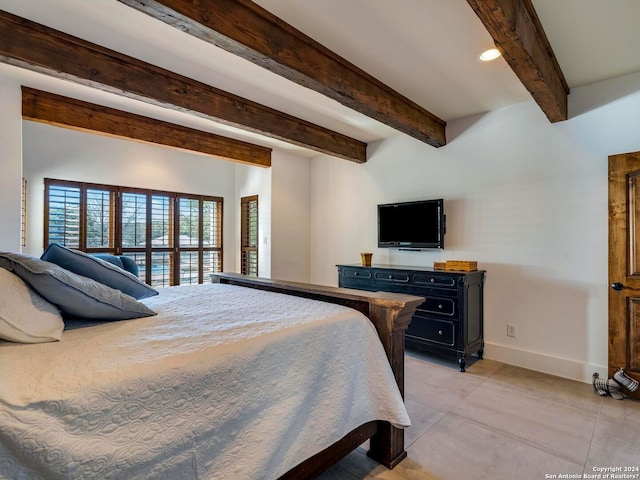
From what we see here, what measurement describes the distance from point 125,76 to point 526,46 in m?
2.74

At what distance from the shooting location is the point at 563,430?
208 cm

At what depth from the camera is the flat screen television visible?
12.1ft

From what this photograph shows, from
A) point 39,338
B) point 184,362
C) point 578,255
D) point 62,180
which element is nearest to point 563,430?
point 578,255

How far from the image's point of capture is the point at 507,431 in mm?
2080

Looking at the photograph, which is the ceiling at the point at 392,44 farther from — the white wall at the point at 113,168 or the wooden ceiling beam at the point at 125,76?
the white wall at the point at 113,168

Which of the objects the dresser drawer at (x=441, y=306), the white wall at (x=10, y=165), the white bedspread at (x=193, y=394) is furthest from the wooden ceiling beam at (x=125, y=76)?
the dresser drawer at (x=441, y=306)

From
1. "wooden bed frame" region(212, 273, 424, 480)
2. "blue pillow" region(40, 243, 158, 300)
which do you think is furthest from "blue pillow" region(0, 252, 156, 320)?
"wooden bed frame" region(212, 273, 424, 480)

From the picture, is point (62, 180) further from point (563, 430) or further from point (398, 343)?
point (563, 430)

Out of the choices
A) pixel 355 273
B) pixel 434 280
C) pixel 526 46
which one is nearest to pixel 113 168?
pixel 355 273

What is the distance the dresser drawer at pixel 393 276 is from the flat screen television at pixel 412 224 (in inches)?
20.0

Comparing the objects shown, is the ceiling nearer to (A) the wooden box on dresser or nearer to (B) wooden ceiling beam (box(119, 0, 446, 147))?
(B) wooden ceiling beam (box(119, 0, 446, 147))

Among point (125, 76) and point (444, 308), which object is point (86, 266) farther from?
point (444, 308)

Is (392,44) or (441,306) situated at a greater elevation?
(392,44)

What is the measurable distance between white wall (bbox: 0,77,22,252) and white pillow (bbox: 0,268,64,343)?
7.54 ft
